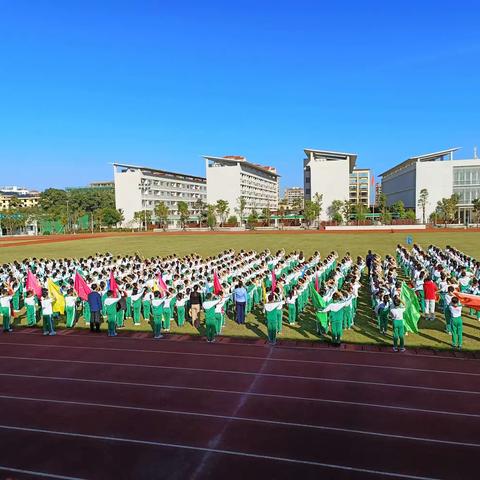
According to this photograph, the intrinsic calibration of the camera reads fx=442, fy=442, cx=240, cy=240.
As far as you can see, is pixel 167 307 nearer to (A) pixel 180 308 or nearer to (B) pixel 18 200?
(A) pixel 180 308

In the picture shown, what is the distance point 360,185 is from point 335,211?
47502 millimetres

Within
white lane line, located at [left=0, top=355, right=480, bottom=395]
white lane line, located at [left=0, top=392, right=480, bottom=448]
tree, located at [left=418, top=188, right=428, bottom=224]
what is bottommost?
white lane line, located at [left=0, top=392, right=480, bottom=448]

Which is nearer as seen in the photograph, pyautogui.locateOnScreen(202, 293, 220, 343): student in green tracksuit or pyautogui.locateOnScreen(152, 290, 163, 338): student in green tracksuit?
pyautogui.locateOnScreen(202, 293, 220, 343): student in green tracksuit

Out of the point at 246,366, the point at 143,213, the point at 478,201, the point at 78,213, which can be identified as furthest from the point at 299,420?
the point at 78,213

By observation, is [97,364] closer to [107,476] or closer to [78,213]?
[107,476]

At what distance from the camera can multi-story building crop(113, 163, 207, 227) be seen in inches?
3460

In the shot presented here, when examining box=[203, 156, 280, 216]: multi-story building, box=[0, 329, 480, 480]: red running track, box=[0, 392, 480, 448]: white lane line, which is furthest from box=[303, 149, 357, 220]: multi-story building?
box=[0, 392, 480, 448]: white lane line

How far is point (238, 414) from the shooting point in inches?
278

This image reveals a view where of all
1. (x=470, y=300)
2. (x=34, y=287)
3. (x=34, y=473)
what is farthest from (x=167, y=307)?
(x=470, y=300)

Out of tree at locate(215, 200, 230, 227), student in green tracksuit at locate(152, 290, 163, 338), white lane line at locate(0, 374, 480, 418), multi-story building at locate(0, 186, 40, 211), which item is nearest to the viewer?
white lane line at locate(0, 374, 480, 418)

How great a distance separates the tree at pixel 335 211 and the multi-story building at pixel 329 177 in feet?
1.92

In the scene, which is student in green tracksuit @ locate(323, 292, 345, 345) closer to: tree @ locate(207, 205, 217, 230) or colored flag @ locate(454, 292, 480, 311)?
colored flag @ locate(454, 292, 480, 311)

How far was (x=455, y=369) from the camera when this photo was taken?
28.6ft

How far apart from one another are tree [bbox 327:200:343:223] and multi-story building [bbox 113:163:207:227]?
94.3 feet
